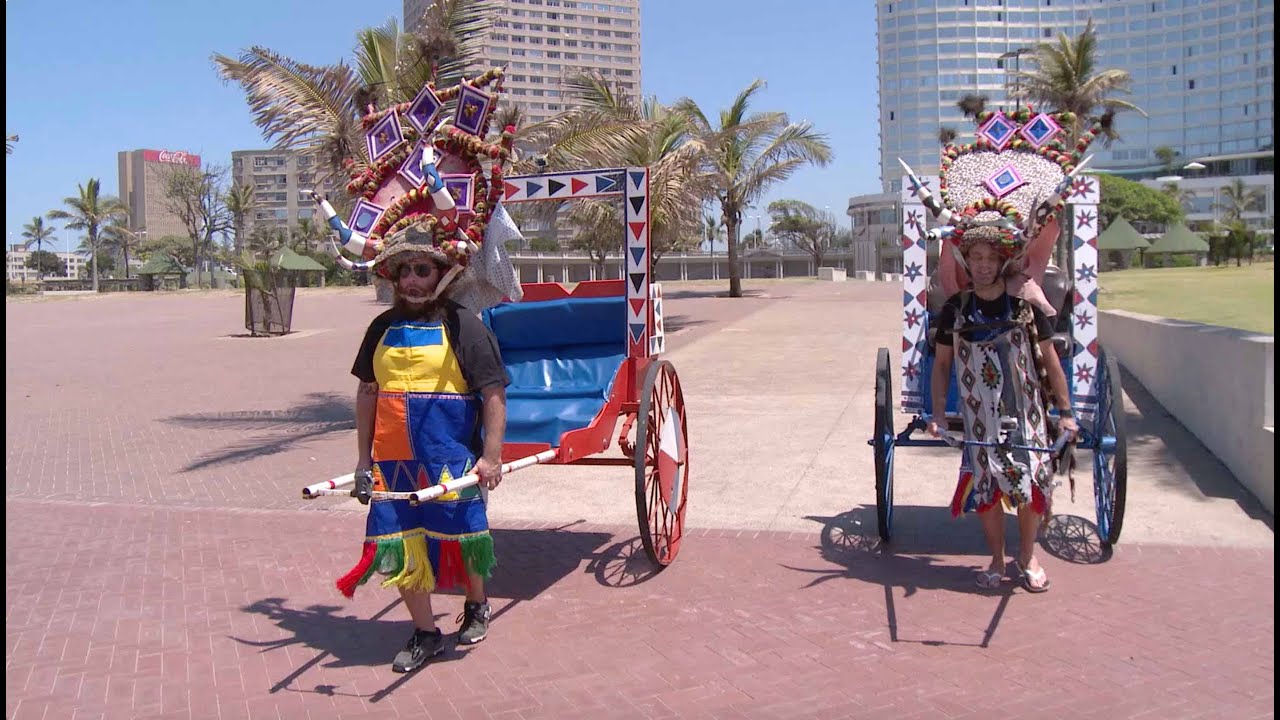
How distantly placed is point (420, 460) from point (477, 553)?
51cm

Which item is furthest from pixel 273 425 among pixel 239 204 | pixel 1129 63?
pixel 1129 63

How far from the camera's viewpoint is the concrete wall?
274 inches

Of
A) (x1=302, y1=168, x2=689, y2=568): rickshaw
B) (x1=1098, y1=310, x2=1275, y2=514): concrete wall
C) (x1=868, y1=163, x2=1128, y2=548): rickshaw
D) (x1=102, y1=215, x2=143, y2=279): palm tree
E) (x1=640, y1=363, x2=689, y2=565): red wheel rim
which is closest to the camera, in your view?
(x1=302, y1=168, x2=689, y2=568): rickshaw

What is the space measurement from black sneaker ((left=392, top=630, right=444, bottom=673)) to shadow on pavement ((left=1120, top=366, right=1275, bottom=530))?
5.03 metres

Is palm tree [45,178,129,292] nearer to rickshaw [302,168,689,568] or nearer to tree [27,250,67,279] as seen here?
tree [27,250,67,279]

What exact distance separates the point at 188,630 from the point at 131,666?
0.48 meters

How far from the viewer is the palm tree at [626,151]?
13.7m

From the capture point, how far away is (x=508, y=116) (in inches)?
464

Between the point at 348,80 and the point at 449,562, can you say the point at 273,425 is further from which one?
the point at 449,562

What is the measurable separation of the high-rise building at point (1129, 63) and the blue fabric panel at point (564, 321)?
94947 mm

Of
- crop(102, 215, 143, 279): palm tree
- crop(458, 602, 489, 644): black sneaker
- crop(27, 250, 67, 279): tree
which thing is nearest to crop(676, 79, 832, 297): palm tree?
crop(458, 602, 489, 644): black sneaker

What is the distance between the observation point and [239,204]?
83.2 m

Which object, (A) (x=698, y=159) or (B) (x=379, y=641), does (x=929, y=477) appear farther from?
(A) (x=698, y=159)

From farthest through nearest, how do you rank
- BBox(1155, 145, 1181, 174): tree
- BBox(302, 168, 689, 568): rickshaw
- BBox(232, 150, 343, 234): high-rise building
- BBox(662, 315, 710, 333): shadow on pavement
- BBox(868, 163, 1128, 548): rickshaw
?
1. BBox(232, 150, 343, 234): high-rise building
2. BBox(1155, 145, 1181, 174): tree
3. BBox(662, 315, 710, 333): shadow on pavement
4. BBox(868, 163, 1128, 548): rickshaw
5. BBox(302, 168, 689, 568): rickshaw
